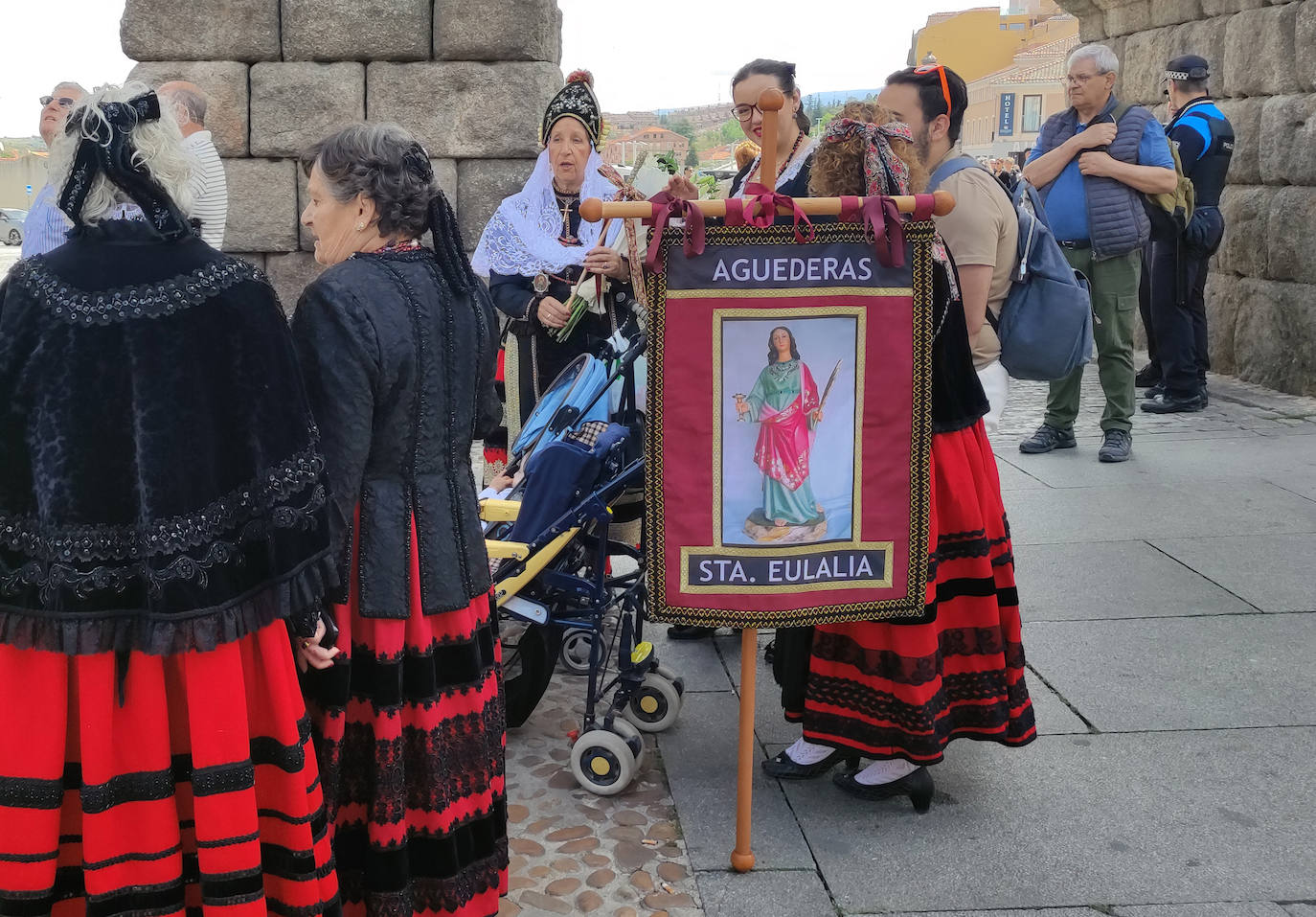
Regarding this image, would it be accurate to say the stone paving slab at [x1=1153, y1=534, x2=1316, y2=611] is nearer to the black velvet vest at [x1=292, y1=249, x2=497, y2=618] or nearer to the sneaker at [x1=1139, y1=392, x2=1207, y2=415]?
the sneaker at [x1=1139, y1=392, x2=1207, y2=415]

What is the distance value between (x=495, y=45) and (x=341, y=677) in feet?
15.9

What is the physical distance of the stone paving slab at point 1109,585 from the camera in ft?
15.2

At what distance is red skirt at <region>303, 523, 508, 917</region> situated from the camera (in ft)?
8.11

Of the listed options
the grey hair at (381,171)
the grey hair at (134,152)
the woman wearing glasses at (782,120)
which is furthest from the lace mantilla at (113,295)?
the woman wearing glasses at (782,120)

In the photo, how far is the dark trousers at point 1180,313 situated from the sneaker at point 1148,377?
674 mm

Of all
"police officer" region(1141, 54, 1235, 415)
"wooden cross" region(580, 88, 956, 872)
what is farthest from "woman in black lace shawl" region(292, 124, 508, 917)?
"police officer" region(1141, 54, 1235, 415)

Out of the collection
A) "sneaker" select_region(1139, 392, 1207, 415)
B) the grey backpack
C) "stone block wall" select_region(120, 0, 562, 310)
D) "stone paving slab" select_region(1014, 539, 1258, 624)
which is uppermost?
"stone block wall" select_region(120, 0, 562, 310)

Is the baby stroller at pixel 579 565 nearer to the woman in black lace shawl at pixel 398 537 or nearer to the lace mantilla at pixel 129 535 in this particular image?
the woman in black lace shawl at pixel 398 537

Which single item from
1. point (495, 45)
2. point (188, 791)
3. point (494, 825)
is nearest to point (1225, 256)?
point (495, 45)

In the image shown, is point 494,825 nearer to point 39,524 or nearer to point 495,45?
point 39,524

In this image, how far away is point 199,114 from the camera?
4.65m

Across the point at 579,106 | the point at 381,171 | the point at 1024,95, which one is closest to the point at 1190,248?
the point at 579,106

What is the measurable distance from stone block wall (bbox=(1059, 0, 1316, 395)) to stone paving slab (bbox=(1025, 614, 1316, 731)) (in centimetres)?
463

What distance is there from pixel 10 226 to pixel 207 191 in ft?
144
